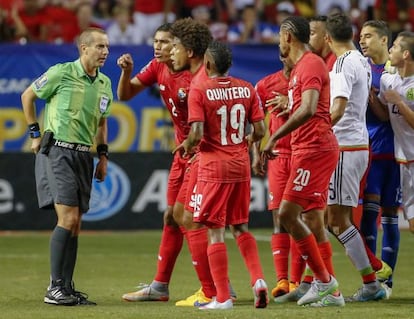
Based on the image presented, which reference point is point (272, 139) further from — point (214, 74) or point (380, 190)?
point (380, 190)

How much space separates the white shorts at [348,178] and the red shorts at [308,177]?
2.52 ft

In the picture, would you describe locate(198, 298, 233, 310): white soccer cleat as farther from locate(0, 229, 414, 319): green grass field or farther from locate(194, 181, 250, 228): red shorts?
locate(194, 181, 250, 228): red shorts

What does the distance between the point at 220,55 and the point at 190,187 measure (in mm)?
1290

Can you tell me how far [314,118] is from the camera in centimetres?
949

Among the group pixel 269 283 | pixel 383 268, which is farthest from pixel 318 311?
pixel 269 283

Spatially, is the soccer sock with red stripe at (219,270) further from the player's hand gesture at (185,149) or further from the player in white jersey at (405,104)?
the player in white jersey at (405,104)

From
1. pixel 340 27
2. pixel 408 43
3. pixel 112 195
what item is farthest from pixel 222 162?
pixel 112 195

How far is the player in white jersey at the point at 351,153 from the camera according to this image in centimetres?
1005

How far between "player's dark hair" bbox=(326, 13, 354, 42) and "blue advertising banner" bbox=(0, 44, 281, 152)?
303 inches

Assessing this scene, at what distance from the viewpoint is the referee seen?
392 inches

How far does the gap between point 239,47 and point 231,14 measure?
11.1 feet

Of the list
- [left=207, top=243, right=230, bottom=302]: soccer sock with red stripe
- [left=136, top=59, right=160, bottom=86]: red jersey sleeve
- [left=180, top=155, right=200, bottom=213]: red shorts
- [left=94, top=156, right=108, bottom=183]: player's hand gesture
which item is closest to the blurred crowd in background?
[left=136, top=59, right=160, bottom=86]: red jersey sleeve

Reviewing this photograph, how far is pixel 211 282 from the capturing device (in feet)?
32.8

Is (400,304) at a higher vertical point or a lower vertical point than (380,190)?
lower
